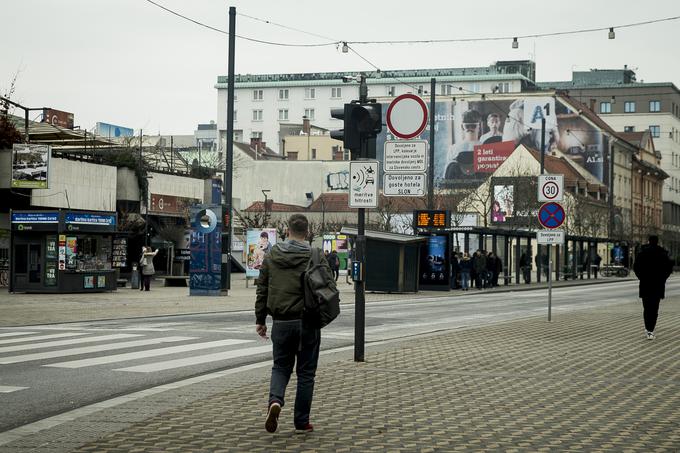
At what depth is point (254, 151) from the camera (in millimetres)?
103312

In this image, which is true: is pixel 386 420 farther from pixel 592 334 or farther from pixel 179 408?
pixel 592 334

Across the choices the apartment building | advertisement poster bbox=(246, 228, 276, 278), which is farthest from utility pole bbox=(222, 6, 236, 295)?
the apartment building

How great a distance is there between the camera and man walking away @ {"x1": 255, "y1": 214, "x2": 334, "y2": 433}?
794 centimetres

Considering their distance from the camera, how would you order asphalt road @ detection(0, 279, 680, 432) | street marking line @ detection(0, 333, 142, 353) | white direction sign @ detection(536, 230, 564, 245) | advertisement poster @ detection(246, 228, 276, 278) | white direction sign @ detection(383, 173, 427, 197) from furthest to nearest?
advertisement poster @ detection(246, 228, 276, 278)
white direction sign @ detection(536, 230, 564, 245)
street marking line @ detection(0, 333, 142, 353)
white direction sign @ detection(383, 173, 427, 197)
asphalt road @ detection(0, 279, 680, 432)

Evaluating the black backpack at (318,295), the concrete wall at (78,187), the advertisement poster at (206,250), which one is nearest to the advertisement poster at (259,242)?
the advertisement poster at (206,250)

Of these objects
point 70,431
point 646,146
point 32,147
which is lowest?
point 70,431

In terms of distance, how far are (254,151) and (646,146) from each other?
1601 inches

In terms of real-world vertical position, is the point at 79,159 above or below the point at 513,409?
above

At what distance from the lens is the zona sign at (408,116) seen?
12594 mm

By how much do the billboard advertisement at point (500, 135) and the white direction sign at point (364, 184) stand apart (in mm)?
80606

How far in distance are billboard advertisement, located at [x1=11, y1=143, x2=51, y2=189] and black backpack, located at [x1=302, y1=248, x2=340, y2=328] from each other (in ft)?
107

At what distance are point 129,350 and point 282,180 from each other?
84.6 m

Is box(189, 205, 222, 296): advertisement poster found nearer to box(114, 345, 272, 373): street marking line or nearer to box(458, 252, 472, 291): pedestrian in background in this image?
box(458, 252, 472, 291): pedestrian in background

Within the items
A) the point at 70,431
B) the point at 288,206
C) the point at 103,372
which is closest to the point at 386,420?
the point at 70,431
